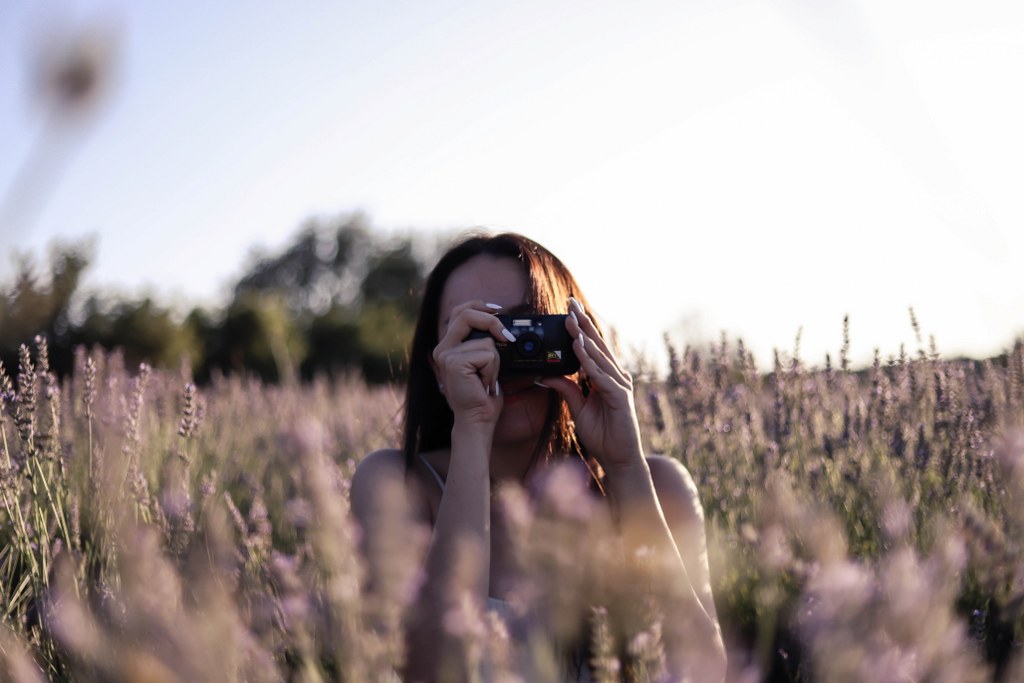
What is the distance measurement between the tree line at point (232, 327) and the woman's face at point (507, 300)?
0.19 m

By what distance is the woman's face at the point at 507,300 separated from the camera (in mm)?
2281

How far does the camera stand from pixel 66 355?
539 cm

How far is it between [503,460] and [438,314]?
504mm

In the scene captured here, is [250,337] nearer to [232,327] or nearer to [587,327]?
[232,327]

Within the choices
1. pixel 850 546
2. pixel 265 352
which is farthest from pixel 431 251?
pixel 850 546

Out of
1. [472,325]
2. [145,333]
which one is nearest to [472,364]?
[472,325]

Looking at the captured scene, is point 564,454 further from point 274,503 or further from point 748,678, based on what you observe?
point 274,503

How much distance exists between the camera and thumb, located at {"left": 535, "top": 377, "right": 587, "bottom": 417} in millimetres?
2154

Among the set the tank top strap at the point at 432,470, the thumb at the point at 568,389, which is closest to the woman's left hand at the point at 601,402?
the thumb at the point at 568,389

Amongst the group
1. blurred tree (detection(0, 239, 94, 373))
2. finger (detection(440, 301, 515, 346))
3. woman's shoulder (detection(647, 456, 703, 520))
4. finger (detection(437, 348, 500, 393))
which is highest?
blurred tree (detection(0, 239, 94, 373))

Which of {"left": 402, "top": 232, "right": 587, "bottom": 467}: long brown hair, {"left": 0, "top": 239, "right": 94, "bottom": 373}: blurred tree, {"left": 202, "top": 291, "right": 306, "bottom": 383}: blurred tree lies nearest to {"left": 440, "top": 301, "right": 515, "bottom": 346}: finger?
{"left": 402, "top": 232, "right": 587, "bottom": 467}: long brown hair

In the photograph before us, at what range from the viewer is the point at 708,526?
289 cm

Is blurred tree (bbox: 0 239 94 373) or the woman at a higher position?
blurred tree (bbox: 0 239 94 373)

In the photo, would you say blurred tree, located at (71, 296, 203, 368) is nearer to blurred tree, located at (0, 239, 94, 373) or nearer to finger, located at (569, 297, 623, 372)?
finger, located at (569, 297, 623, 372)
